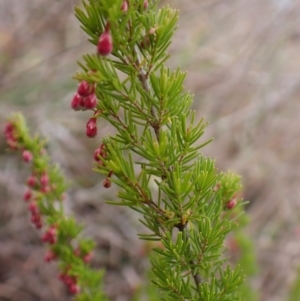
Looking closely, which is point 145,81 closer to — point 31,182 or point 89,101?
point 89,101

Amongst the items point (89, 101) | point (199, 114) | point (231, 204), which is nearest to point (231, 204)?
point (231, 204)

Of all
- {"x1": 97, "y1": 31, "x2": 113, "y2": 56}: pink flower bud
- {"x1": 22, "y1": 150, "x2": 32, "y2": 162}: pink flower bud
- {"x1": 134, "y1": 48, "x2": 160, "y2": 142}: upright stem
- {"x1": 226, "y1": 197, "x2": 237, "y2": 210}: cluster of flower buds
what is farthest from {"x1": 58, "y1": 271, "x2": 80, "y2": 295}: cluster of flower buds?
{"x1": 97, "y1": 31, "x2": 113, "y2": 56}: pink flower bud

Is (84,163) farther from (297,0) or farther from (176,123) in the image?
(176,123)

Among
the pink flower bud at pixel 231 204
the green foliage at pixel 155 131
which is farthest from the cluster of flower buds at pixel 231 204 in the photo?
the green foliage at pixel 155 131

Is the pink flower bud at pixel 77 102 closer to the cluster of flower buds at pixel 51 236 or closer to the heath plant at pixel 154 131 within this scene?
the heath plant at pixel 154 131

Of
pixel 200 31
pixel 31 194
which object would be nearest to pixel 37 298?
pixel 31 194

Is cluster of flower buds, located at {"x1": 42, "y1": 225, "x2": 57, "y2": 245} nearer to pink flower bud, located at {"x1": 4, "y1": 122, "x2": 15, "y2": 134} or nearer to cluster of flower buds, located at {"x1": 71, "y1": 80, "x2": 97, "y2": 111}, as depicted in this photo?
pink flower bud, located at {"x1": 4, "y1": 122, "x2": 15, "y2": 134}
